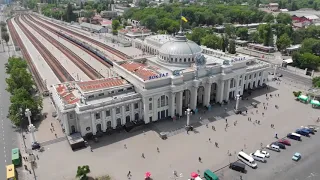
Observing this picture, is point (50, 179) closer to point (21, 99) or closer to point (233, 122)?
point (21, 99)

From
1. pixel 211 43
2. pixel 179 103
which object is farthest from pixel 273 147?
pixel 211 43

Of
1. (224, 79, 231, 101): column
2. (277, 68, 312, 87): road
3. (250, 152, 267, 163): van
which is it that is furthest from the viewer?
(277, 68, 312, 87): road

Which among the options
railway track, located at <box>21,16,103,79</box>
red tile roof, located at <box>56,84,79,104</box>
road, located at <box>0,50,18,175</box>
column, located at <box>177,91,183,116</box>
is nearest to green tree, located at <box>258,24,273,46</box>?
railway track, located at <box>21,16,103,79</box>

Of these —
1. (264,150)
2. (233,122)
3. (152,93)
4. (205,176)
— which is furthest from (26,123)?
(264,150)

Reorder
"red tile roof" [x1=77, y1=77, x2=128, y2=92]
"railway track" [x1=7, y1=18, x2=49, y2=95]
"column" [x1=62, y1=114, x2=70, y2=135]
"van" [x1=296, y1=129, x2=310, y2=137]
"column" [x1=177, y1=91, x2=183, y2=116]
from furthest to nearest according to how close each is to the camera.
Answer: "railway track" [x1=7, y1=18, x2=49, y2=95] → "column" [x1=177, y1=91, x2=183, y2=116] → "red tile roof" [x1=77, y1=77, x2=128, y2=92] → "van" [x1=296, y1=129, x2=310, y2=137] → "column" [x1=62, y1=114, x2=70, y2=135]

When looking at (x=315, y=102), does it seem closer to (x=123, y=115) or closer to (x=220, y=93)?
(x=220, y=93)

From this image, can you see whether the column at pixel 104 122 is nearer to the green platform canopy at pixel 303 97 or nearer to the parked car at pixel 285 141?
the parked car at pixel 285 141

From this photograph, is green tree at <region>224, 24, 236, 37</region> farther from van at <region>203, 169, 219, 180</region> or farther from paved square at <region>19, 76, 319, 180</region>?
van at <region>203, 169, 219, 180</region>

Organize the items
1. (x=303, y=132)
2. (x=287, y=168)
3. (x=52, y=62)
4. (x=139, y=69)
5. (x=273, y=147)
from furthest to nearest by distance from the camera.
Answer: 1. (x=52, y=62)
2. (x=139, y=69)
3. (x=303, y=132)
4. (x=273, y=147)
5. (x=287, y=168)
